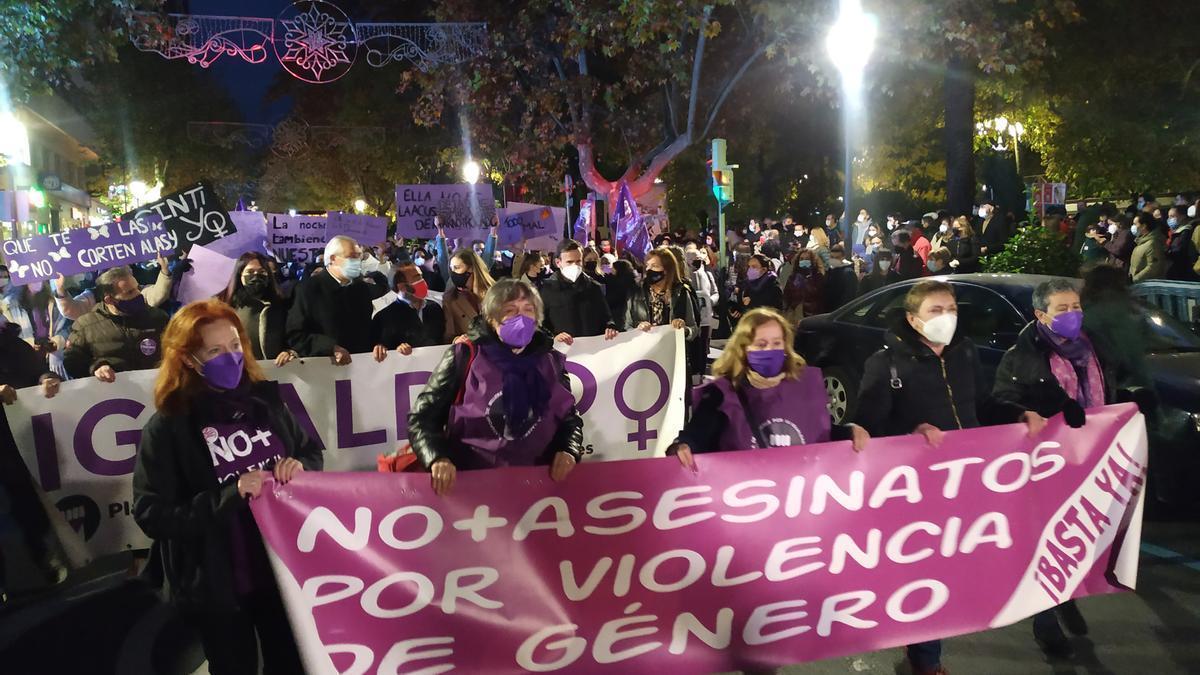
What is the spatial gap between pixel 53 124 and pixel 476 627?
42.8 meters

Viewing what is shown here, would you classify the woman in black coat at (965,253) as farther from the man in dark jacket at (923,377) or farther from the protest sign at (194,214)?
the man in dark jacket at (923,377)

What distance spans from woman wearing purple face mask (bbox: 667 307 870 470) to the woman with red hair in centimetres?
155

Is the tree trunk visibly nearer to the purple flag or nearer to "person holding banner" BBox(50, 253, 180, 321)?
the purple flag

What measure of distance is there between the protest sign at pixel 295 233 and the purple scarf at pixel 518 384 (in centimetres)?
1213

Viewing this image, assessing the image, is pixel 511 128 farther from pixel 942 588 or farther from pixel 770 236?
pixel 942 588

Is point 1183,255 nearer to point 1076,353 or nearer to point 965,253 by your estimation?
point 965,253

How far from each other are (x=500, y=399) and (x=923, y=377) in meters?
1.73

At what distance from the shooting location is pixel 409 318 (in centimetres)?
704

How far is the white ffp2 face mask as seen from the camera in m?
4.12

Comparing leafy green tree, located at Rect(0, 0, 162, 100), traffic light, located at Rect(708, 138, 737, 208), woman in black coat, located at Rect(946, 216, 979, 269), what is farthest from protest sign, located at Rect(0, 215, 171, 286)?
woman in black coat, located at Rect(946, 216, 979, 269)

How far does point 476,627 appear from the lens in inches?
138

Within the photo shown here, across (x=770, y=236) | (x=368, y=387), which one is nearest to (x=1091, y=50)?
(x=770, y=236)

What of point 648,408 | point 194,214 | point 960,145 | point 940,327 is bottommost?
point 648,408

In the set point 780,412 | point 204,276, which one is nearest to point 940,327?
point 780,412
